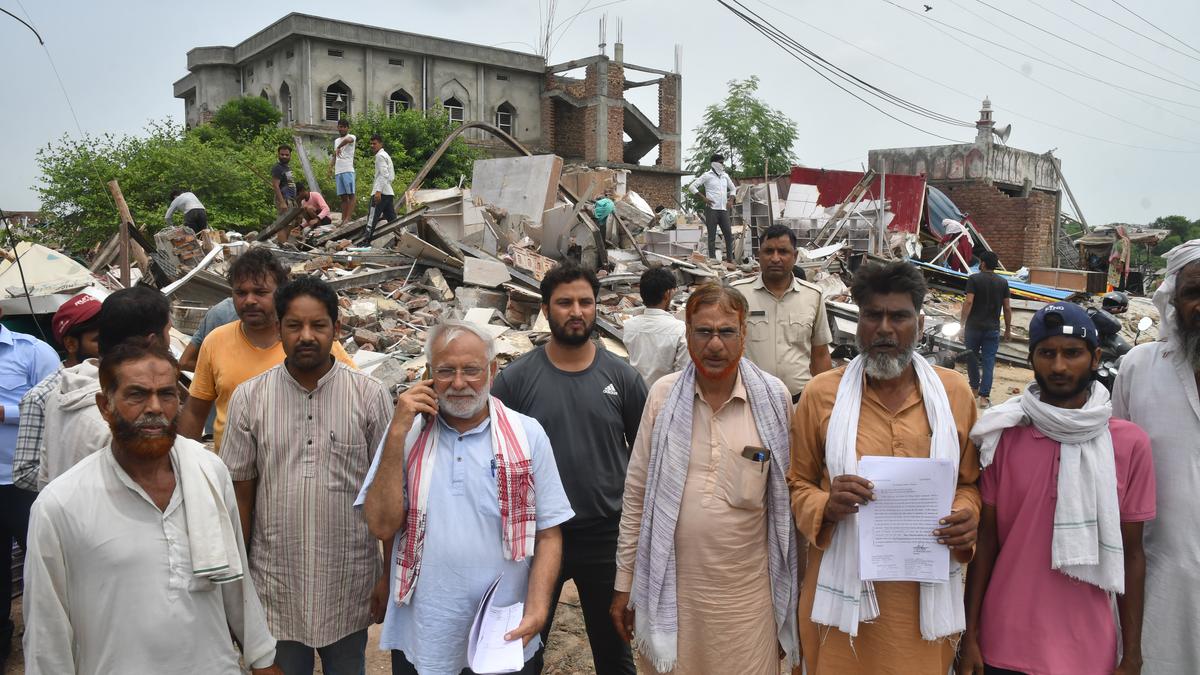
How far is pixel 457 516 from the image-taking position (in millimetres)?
2217

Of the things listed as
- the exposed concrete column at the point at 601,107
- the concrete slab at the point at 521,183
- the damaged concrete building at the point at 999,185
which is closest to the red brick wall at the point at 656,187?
the exposed concrete column at the point at 601,107

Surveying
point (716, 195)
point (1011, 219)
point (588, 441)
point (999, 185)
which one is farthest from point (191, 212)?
point (999, 185)

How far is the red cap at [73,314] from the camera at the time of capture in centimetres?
300

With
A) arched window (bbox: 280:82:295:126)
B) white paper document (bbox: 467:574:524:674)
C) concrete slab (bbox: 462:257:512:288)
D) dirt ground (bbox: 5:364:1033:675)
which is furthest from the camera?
arched window (bbox: 280:82:295:126)

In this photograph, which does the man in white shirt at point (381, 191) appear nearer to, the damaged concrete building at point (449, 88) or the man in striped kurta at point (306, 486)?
the man in striped kurta at point (306, 486)

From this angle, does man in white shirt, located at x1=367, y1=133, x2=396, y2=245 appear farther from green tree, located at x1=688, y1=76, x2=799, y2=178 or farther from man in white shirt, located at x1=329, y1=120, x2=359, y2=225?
green tree, located at x1=688, y1=76, x2=799, y2=178

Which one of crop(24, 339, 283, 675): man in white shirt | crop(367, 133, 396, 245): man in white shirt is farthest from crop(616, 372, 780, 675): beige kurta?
crop(367, 133, 396, 245): man in white shirt

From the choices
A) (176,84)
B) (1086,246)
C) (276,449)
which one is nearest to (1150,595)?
(276,449)

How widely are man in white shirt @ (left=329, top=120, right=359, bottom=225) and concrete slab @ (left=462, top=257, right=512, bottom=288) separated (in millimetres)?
3921

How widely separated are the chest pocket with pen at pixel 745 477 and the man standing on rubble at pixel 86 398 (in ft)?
7.16

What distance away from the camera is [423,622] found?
2.20 meters

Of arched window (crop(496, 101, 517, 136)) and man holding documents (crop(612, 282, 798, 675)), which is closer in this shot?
man holding documents (crop(612, 282, 798, 675))

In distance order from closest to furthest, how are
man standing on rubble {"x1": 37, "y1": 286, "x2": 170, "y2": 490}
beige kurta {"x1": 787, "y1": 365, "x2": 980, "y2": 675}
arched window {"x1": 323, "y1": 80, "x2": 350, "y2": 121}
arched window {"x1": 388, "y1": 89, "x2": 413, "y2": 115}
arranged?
beige kurta {"x1": 787, "y1": 365, "x2": 980, "y2": 675} < man standing on rubble {"x1": 37, "y1": 286, "x2": 170, "y2": 490} < arched window {"x1": 323, "y1": 80, "x2": 350, "y2": 121} < arched window {"x1": 388, "y1": 89, "x2": 413, "y2": 115}

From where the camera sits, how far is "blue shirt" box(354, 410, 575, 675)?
2.19m
